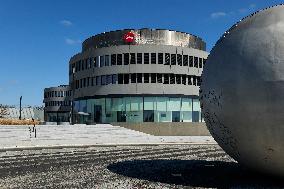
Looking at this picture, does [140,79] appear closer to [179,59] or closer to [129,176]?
[179,59]

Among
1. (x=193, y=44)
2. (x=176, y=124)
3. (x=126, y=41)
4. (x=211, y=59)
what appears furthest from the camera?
(x=193, y=44)

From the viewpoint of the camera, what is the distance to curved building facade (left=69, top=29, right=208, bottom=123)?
51844 mm

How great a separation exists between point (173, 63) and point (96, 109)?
1313 cm

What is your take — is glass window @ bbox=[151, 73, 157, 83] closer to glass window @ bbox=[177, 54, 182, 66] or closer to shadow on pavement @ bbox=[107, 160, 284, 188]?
glass window @ bbox=[177, 54, 182, 66]

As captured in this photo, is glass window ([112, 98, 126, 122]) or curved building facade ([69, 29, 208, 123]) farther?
curved building facade ([69, 29, 208, 123])

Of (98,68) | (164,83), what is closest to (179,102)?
(164,83)

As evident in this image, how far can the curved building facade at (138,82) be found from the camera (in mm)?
51844

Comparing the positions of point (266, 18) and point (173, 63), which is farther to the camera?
point (173, 63)

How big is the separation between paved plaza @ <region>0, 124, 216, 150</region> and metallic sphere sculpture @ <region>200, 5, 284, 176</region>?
20519mm

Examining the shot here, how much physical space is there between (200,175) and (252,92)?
420 centimetres

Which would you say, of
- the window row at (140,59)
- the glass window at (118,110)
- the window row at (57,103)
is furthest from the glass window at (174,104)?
the window row at (57,103)

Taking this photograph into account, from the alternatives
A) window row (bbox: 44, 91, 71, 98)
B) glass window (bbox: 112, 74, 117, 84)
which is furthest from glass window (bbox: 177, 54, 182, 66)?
window row (bbox: 44, 91, 71, 98)

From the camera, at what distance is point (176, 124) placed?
155ft

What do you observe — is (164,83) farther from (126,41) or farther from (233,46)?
(233,46)
